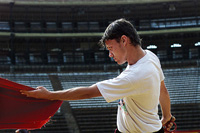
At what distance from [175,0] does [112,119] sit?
13443 millimetres

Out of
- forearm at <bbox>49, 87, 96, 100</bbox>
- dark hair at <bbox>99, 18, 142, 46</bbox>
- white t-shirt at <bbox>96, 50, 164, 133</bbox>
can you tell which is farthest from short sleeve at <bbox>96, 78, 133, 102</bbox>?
dark hair at <bbox>99, 18, 142, 46</bbox>

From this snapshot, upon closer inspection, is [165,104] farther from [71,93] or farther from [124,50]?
[71,93]

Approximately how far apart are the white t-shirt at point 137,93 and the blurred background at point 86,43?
1352cm

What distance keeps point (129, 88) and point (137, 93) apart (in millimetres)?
90

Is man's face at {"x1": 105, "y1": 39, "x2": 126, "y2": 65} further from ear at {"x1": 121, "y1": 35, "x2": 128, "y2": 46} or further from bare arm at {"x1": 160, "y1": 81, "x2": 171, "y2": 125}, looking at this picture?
bare arm at {"x1": 160, "y1": 81, "x2": 171, "y2": 125}

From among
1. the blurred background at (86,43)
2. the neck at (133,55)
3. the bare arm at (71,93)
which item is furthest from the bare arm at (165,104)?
the blurred background at (86,43)

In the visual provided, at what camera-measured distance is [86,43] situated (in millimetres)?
24328

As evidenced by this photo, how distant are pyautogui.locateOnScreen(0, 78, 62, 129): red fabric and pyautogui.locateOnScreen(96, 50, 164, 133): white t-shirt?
571 millimetres

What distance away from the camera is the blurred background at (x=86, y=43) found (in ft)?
57.4

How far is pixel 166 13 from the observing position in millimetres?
24500

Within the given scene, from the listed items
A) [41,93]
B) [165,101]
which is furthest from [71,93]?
[165,101]

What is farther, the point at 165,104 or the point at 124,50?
the point at 165,104

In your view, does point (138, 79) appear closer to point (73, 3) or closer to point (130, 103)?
point (130, 103)

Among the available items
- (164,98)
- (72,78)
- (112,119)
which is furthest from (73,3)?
(164,98)
